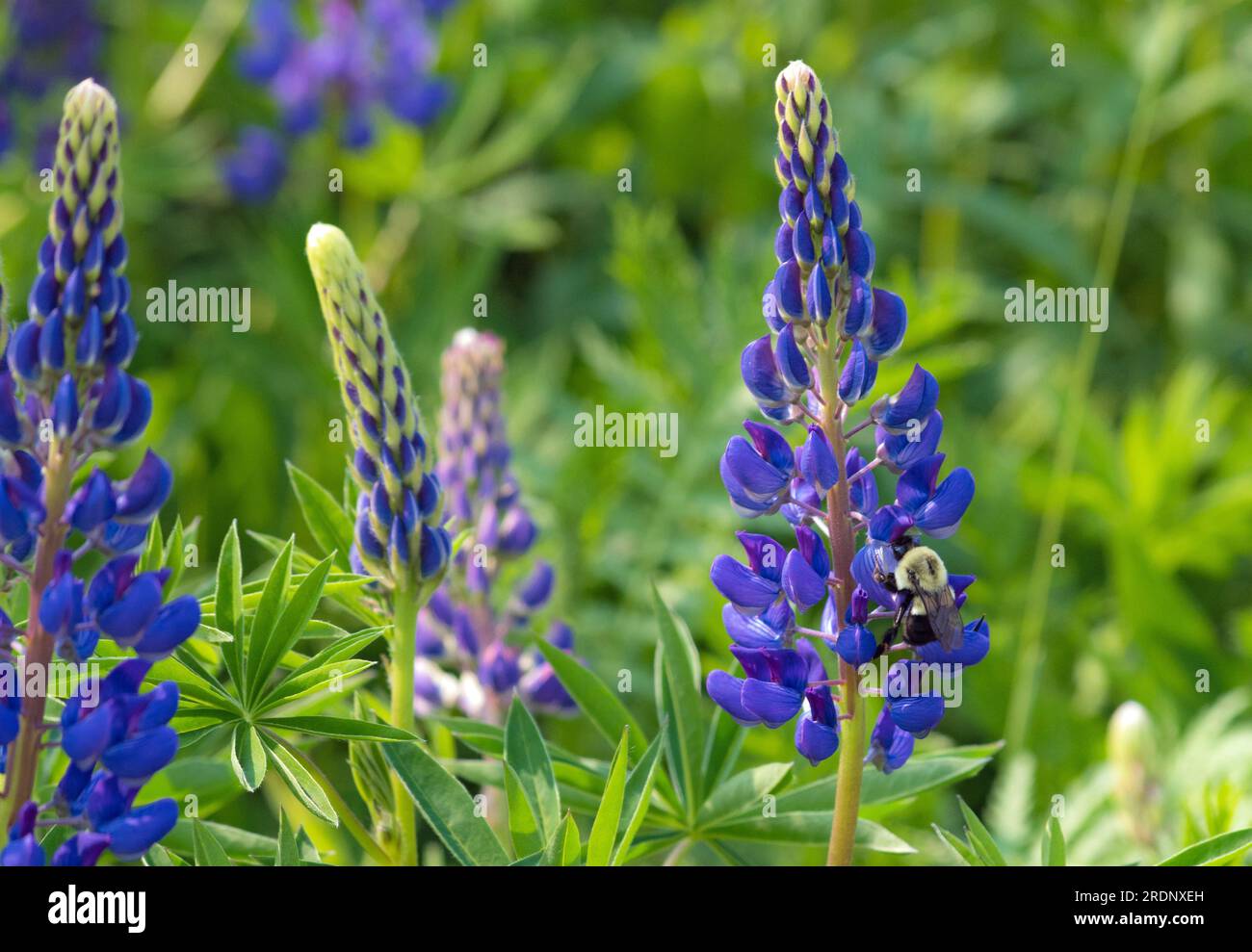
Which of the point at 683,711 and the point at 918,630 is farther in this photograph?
the point at 683,711

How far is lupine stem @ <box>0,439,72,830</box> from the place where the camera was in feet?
4.96

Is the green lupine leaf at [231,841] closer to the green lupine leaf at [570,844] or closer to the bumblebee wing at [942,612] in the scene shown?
the green lupine leaf at [570,844]

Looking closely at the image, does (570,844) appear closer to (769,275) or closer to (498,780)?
(498,780)

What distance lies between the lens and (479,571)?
7.55ft

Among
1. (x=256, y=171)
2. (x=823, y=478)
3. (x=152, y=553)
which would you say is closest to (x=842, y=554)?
(x=823, y=478)

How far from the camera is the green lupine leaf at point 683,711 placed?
197cm

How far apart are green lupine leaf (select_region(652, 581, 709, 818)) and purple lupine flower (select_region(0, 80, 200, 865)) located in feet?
2.20

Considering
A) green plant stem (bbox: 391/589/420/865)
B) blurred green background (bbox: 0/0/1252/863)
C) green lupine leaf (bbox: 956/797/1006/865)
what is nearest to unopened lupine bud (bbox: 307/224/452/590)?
green plant stem (bbox: 391/589/420/865)

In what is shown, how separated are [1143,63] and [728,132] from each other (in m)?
1.34

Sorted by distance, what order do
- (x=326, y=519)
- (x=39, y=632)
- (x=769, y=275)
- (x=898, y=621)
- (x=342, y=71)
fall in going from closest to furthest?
1. (x=39, y=632)
2. (x=898, y=621)
3. (x=326, y=519)
4. (x=769, y=275)
5. (x=342, y=71)

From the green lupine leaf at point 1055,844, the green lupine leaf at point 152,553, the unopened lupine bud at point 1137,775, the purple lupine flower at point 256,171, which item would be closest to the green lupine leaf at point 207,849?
Result: the green lupine leaf at point 152,553

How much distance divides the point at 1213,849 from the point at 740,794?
57 centimetres
